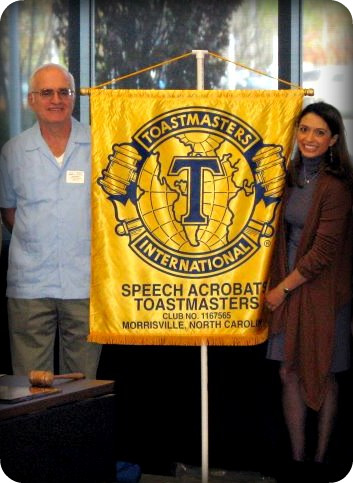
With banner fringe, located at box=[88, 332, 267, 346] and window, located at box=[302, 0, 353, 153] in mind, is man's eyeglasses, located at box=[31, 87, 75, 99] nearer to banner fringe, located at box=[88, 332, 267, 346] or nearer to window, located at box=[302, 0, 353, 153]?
banner fringe, located at box=[88, 332, 267, 346]

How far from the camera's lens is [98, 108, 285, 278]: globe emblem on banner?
3951 mm

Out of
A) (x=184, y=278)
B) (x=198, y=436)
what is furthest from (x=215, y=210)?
(x=198, y=436)

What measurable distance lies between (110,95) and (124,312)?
2.89ft

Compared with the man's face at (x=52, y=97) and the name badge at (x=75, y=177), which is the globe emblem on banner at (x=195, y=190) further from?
the man's face at (x=52, y=97)

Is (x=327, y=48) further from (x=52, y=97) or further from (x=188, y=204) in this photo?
(x=52, y=97)

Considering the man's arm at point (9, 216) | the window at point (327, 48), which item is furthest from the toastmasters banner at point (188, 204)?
the window at point (327, 48)

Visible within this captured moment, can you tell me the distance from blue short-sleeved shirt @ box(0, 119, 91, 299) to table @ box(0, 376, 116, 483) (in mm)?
751

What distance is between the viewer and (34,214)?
408 cm

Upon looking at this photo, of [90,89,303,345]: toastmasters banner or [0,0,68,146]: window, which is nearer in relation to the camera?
[90,89,303,345]: toastmasters banner

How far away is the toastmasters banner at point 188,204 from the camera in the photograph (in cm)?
395

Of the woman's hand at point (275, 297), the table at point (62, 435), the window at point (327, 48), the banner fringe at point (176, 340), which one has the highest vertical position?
the window at point (327, 48)

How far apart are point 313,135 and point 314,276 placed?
0.57 meters

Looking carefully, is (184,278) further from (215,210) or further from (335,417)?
(335,417)

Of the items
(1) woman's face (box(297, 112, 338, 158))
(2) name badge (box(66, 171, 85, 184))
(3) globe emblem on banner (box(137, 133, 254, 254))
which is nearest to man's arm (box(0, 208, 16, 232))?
(2) name badge (box(66, 171, 85, 184))
